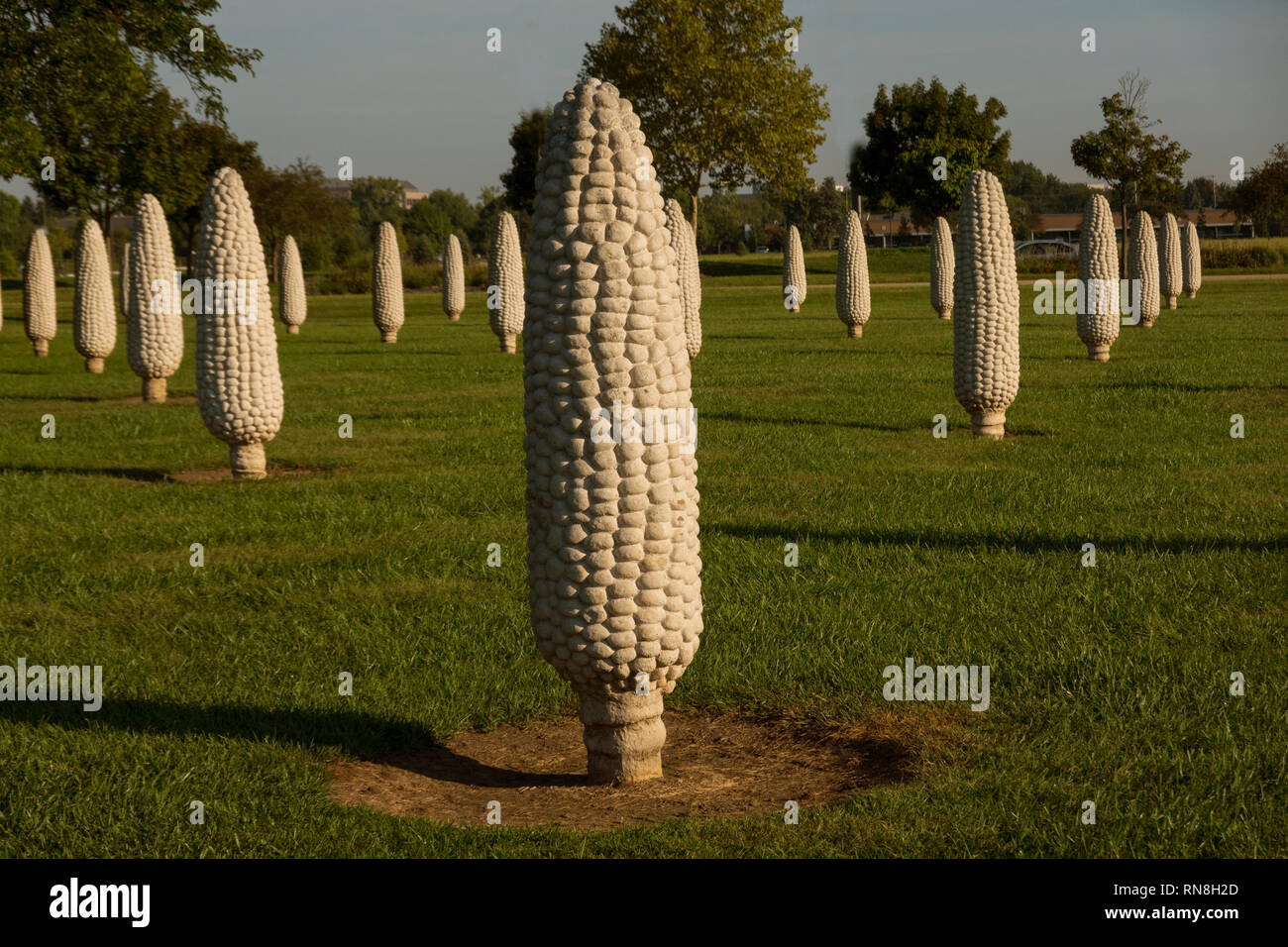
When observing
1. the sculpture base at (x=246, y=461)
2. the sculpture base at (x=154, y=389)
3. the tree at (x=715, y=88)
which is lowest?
the sculpture base at (x=246, y=461)

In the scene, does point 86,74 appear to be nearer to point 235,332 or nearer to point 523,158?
point 235,332

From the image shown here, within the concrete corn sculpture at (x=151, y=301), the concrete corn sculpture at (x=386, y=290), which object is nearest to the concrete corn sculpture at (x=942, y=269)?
the concrete corn sculpture at (x=386, y=290)

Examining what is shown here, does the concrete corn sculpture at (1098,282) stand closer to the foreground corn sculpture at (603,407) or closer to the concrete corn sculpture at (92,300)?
the concrete corn sculpture at (92,300)

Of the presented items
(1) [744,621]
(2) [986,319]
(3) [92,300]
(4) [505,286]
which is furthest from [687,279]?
(1) [744,621]

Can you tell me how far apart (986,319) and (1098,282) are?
10.4m

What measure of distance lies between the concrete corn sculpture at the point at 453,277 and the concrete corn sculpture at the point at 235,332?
30.2 meters

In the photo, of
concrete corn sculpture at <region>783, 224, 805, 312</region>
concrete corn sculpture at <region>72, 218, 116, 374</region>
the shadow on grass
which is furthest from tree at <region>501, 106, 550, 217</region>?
the shadow on grass

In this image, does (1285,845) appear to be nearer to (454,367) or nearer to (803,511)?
(803,511)

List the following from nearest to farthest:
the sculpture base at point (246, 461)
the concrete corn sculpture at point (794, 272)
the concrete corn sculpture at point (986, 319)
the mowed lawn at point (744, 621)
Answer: the mowed lawn at point (744, 621) → the sculpture base at point (246, 461) → the concrete corn sculpture at point (986, 319) → the concrete corn sculpture at point (794, 272)

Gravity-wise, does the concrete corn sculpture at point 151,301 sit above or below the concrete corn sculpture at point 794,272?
below

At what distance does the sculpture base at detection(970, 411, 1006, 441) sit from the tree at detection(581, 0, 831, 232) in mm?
43354

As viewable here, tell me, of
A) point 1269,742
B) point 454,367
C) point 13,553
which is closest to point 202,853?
point 1269,742

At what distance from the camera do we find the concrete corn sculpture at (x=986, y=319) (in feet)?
46.8

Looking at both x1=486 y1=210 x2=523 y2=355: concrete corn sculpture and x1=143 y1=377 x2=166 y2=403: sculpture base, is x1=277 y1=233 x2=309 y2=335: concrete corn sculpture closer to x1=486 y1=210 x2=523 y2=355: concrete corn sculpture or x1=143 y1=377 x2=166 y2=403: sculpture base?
x1=486 y1=210 x2=523 y2=355: concrete corn sculpture
